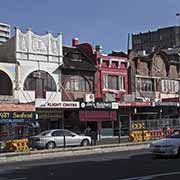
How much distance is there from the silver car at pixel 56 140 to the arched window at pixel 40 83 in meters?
12.9

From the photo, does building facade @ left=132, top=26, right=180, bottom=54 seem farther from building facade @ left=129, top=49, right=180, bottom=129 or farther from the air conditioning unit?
the air conditioning unit

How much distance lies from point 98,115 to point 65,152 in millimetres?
20845

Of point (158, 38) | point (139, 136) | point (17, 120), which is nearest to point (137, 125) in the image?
point (139, 136)

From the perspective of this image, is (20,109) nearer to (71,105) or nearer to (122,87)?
(71,105)

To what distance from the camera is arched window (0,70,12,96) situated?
45719mm

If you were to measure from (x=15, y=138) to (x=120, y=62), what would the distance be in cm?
2547

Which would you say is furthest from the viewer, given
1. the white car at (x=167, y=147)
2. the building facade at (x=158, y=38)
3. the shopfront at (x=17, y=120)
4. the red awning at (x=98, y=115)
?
the building facade at (x=158, y=38)

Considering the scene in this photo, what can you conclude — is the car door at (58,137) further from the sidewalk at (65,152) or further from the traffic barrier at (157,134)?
the traffic barrier at (157,134)

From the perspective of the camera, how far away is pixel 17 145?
3109cm

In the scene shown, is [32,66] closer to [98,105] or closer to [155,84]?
[98,105]

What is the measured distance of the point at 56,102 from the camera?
4750cm

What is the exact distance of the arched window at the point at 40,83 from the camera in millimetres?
47156

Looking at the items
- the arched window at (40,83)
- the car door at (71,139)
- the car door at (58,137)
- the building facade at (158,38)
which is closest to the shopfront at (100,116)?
the arched window at (40,83)

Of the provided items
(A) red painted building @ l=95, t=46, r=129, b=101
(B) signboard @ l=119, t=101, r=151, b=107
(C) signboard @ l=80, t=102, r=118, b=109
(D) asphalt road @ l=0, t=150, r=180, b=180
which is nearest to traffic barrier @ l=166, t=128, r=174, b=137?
(C) signboard @ l=80, t=102, r=118, b=109
